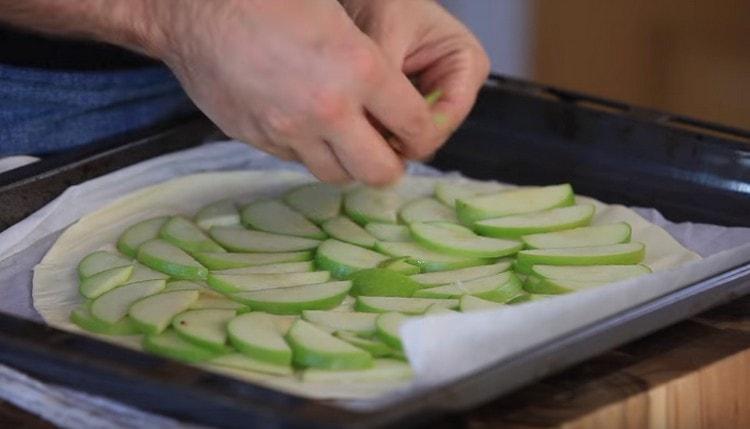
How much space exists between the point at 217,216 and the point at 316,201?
123 millimetres

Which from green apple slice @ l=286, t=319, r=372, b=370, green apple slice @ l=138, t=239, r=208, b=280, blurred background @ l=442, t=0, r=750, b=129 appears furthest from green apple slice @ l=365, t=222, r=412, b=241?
blurred background @ l=442, t=0, r=750, b=129

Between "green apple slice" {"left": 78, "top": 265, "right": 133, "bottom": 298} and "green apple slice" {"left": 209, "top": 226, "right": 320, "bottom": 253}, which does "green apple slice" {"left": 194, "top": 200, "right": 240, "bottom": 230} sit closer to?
"green apple slice" {"left": 209, "top": 226, "right": 320, "bottom": 253}

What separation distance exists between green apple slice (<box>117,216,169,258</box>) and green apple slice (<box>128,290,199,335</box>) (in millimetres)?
191

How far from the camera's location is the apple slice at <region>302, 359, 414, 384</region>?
3.97ft

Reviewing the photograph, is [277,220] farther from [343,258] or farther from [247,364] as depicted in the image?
[247,364]

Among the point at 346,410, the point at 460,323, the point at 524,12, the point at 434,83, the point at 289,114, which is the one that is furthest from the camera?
the point at 524,12

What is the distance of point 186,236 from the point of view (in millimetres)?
1611

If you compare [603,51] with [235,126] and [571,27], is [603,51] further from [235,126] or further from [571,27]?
[235,126]

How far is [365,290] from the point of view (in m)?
1.44

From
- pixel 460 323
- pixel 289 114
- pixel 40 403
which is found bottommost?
pixel 40 403

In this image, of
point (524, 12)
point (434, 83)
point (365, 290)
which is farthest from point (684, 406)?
point (524, 12)

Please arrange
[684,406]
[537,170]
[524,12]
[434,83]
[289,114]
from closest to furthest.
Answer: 1. [684,406]
2. [289,114]
3. [434,83]
4. [537,170]
5. [524,12]

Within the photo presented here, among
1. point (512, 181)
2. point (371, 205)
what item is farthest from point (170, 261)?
point (512, 181)

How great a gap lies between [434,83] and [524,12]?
176 centimetres
